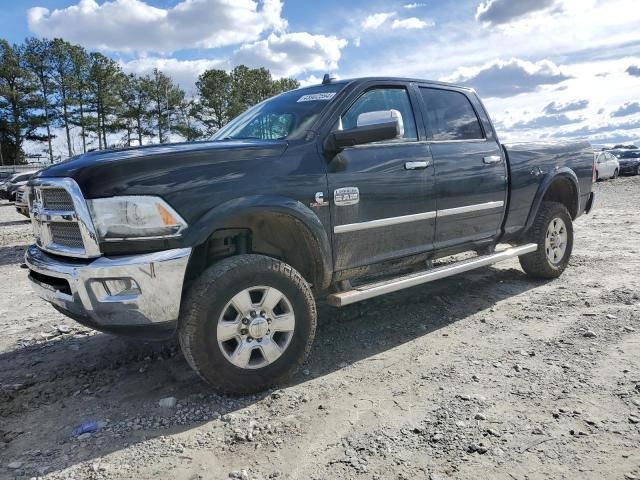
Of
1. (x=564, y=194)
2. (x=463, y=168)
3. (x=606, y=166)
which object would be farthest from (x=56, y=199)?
(x=606, y=166)

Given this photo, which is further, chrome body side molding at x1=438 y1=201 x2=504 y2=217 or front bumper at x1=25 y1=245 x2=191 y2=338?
chrome body side molding at x1=438 y1=201 x2=504 y2=217

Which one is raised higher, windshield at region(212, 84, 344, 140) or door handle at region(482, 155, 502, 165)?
windshield at region(212, 84, 344, 140)

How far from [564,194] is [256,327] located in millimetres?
4573

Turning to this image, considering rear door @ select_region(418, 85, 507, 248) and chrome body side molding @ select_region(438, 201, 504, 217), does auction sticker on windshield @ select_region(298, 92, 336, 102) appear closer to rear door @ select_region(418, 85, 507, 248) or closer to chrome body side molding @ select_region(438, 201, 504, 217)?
rear door @ select_region(418, 85, 507, 248)

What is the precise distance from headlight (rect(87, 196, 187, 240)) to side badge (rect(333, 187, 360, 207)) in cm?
119

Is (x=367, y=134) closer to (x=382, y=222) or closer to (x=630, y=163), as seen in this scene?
(x=382, y=222)

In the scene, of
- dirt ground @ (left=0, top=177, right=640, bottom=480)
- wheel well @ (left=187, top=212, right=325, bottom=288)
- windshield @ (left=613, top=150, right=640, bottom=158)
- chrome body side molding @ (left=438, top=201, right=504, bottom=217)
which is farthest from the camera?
windshield @ (left=613, top=150, right=640, bottom=158)

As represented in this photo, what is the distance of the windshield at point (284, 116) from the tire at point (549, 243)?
9.54 feet

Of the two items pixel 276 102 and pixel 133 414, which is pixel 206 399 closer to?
pixel 133 414

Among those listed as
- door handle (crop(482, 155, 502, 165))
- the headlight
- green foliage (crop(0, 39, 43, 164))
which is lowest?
the headlight

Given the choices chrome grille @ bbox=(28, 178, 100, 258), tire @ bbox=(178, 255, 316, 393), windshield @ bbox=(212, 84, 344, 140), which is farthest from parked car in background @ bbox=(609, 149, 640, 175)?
chrome grille @ bbox=(28, 178, 100, 258)

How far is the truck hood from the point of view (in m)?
2.80

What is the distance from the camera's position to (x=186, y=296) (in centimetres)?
301

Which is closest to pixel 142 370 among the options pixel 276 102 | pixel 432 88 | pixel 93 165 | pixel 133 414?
pixel 133 414
